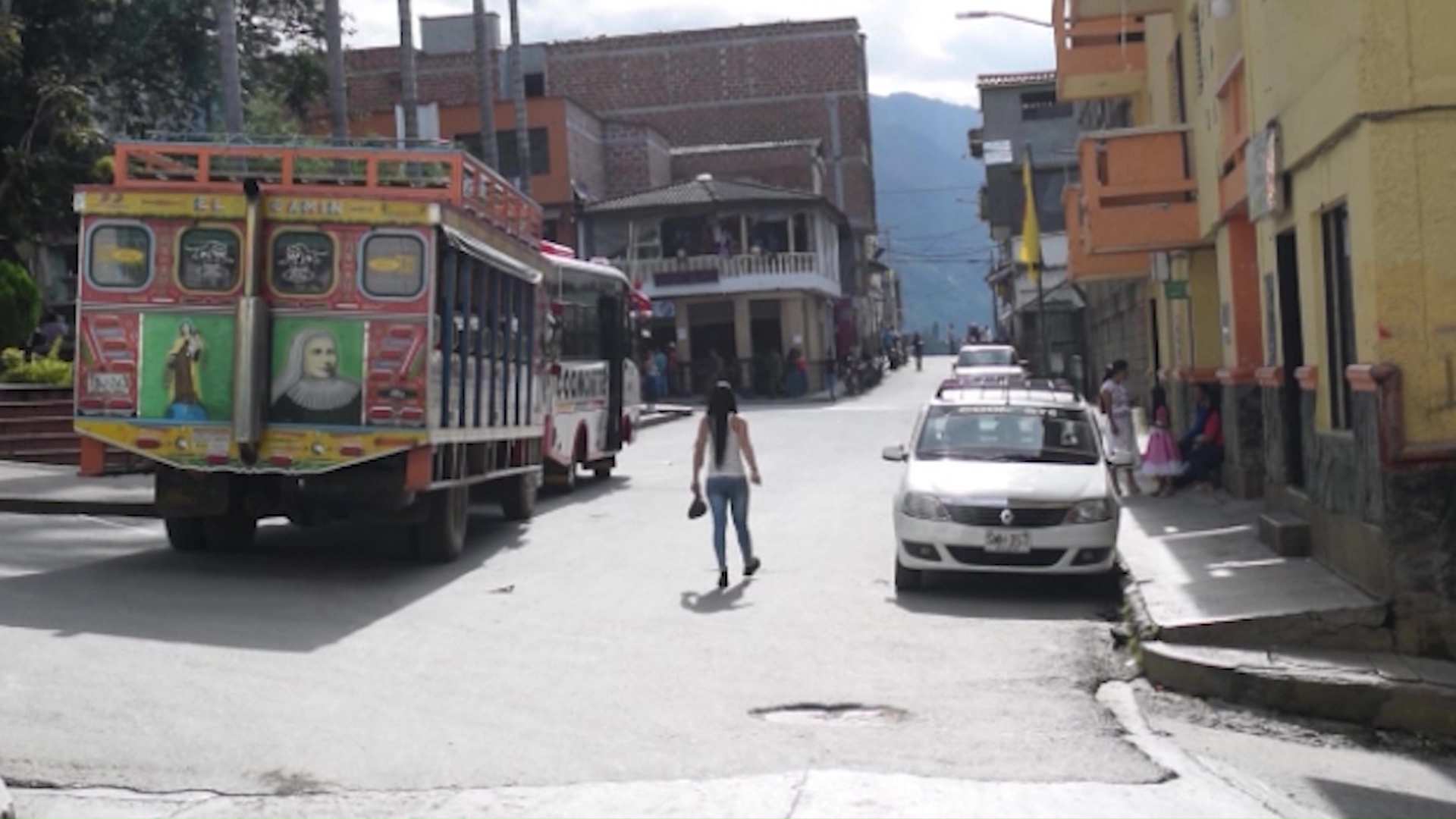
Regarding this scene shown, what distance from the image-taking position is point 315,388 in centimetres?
1352

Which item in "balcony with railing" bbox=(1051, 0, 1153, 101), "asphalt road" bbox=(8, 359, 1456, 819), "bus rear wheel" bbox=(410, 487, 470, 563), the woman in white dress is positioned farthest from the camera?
"balcony with railing" bbox=(1051, 0, 1153, 101)

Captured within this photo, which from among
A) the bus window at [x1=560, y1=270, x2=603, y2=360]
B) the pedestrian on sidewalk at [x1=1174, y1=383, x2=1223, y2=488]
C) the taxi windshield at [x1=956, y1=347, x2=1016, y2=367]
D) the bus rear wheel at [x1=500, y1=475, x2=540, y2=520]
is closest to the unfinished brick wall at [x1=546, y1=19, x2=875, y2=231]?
the taxi windshield at [x1=956, y1=347, x2=1016, y2=367]

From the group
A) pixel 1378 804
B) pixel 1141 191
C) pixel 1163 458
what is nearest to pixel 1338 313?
pixel 1378 804

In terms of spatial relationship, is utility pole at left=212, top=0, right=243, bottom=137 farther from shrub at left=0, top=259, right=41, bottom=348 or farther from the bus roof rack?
the bus roof rack

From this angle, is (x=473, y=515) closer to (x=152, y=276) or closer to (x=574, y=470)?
(x=574, y=470)

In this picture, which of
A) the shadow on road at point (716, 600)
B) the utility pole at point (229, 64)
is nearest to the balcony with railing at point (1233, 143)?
the shadow on road at point (716, 600)

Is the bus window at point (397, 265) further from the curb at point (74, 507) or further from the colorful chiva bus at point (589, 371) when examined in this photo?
the curb at point (74, 507)

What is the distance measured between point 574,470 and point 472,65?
51.7 metres

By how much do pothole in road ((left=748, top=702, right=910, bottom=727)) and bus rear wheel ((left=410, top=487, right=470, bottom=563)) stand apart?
6397mm

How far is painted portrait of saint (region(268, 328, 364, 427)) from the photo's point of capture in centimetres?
1349

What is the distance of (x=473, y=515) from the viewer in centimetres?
1998

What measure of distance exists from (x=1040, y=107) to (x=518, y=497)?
48345 millimetres

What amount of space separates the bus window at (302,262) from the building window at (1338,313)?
7.66 m

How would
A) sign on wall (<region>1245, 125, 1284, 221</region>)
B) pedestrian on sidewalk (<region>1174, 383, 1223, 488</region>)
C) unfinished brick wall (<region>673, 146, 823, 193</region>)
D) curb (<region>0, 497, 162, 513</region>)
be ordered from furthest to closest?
1. unfinished brick wall (<region>673, 146, 823, 193</region>)
2. pedestrian on sidewalk (<region>1174, 383, 1223, 488</region>)
3. curb (<region>0, 497, 162, 513</region>)
4. sign on wall (<region>1245, 125, 1284, 221</region>)
